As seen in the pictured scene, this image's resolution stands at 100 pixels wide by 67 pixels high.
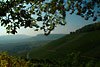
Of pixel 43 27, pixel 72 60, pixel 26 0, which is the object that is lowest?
pixel 72 60

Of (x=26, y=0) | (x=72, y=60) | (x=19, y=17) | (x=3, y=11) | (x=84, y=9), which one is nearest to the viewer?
(x=3, y=11)

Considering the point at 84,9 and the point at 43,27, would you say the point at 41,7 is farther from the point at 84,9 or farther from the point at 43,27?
the point at 84,9

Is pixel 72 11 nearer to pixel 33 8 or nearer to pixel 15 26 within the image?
pixel 33 8

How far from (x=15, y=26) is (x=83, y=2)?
23.3 feet

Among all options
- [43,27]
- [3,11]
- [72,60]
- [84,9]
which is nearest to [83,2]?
[84,9]

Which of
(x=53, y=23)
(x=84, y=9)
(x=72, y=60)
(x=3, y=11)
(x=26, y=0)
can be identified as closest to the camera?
(x=3, y=11)

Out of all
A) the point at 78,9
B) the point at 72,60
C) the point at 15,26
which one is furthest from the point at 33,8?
the point at 72,60

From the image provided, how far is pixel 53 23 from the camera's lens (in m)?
11.5

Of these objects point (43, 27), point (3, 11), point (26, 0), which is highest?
point (26, 0)

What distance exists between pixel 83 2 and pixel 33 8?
466cm

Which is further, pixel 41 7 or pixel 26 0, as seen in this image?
pixel 41 7

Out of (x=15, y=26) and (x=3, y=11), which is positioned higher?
(x=3, y=11)

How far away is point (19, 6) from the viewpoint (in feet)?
32.0

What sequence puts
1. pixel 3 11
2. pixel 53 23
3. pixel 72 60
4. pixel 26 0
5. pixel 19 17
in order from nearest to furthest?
pixel 3 11 → pixel 19 17 → pixel 26 0 → pixel 53 23 → pixel 72 60
